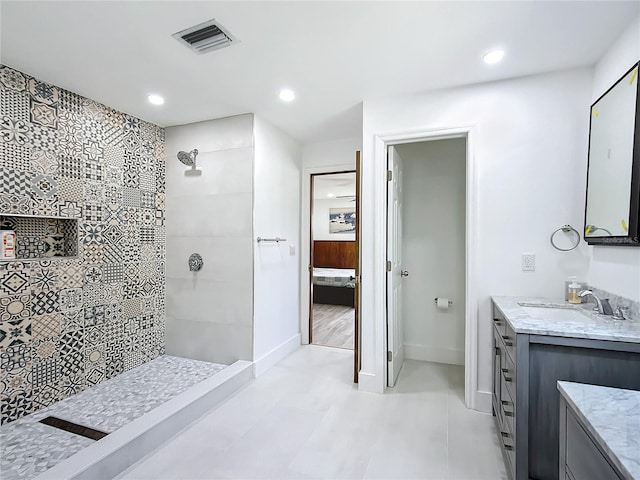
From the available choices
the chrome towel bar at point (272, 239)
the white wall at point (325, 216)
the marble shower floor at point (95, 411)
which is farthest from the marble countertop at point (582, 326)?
the white wall at point (325, 216)

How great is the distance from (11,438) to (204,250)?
1835 millimetres

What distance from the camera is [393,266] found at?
112 inches

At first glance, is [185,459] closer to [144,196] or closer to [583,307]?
[144,196]

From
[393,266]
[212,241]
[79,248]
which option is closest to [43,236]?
[79,248]

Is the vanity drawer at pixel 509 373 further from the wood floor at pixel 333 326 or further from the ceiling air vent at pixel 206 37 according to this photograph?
the ceiling air vent at pixel 206 37

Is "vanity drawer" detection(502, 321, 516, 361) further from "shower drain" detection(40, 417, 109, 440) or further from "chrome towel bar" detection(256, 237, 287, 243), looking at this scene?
"shower drain" detection(40, 417, 109, 440)

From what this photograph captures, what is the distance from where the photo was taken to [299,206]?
13.2 feet

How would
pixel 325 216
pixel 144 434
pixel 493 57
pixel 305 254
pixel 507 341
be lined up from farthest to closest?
pixel 325 216 < pixel 305 254 < pixel 493 57 < pixel 144 434 < pixel 507 341

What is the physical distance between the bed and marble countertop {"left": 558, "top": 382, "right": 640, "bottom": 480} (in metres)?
4.02

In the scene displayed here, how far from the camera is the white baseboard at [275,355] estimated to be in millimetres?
3109

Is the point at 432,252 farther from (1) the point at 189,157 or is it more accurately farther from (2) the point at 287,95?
(1) the point at 189,157

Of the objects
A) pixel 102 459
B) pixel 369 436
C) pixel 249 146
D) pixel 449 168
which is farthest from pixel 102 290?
pixel 449 168

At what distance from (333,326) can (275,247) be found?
1852 millimetres

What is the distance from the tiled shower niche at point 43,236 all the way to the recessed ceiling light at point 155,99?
116 centimetres
